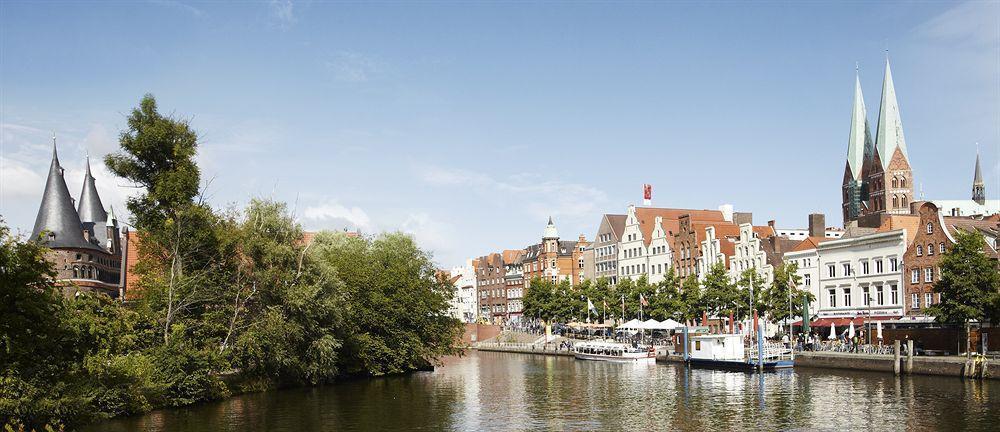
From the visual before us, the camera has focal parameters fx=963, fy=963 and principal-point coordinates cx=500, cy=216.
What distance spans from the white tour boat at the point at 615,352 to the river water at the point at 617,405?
20.8m

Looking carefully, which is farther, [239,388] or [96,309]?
[239,388]

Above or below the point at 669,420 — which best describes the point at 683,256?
above

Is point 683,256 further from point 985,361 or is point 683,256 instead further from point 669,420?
point 669,420

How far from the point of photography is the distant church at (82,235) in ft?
357

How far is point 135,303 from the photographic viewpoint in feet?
194

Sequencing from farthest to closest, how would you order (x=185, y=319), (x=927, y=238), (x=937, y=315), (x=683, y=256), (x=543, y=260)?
(x=543, y=260) → (x=683, y=256) → (x=927, y=238) → (x=937, y=315) → (x=185, y=319)

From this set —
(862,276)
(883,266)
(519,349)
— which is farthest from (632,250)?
(883,266)

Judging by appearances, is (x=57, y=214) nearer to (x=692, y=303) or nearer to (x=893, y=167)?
(x=692, y=303)

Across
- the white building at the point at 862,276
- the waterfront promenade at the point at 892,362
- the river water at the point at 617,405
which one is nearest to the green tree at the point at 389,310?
the river water at the point at 617,405

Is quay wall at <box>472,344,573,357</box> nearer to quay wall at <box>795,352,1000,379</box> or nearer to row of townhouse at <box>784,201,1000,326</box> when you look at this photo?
row of townhouse at <box>784,201,1000,326</box>

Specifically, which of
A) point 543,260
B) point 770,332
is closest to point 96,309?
point 770,332

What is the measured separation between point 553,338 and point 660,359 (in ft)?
143

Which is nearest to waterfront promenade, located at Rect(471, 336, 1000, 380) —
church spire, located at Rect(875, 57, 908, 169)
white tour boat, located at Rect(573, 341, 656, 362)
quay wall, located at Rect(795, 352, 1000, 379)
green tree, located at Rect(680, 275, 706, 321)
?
quay wall, located at Rect(795, 352, 1000, 379)

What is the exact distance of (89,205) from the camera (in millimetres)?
132750
